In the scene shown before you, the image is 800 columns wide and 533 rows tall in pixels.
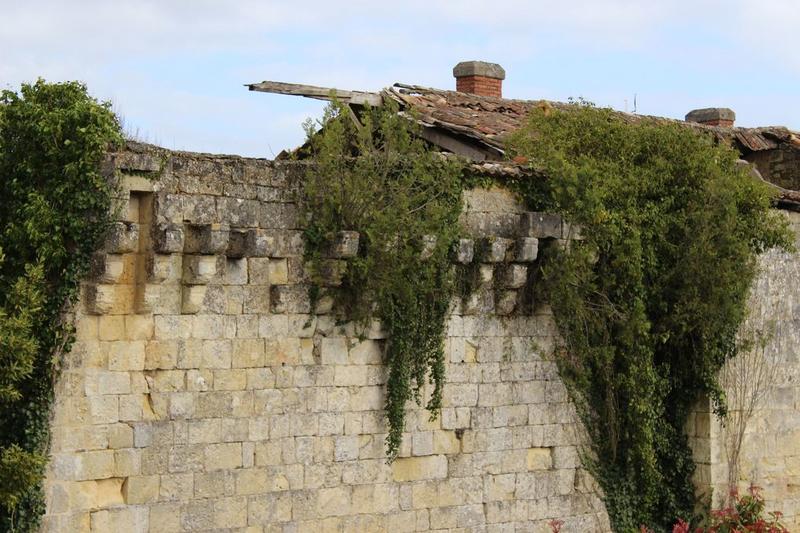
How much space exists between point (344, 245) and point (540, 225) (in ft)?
7.14

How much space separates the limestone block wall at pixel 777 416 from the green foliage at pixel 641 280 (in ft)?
1.37

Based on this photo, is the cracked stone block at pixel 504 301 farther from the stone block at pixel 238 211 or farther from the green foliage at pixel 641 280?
the stone block at pixel 238 211

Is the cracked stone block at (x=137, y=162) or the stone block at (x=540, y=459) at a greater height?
the cracked stone block at (x=137, y=162)

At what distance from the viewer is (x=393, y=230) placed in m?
11.1

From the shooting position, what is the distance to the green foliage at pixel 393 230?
1095cm

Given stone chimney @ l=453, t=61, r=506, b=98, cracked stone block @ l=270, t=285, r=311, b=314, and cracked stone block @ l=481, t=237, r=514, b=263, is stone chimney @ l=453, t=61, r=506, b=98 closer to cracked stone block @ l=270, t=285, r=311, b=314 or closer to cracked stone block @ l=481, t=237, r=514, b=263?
cracked stone block @ l=481, t=237, r=514, b=263

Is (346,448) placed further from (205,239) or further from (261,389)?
(205,239)

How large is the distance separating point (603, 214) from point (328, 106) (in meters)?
2.94

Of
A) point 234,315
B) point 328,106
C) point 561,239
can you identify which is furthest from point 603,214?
point 234,315

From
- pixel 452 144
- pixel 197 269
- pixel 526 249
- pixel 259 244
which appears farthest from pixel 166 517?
pixel 452 144

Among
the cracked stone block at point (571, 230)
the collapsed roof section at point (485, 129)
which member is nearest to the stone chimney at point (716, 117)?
the collapsed roof section at point (485, 129)

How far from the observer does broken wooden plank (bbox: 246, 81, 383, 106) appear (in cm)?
1494

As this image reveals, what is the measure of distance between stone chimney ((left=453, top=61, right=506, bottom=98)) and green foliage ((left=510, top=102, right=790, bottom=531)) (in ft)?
16.3

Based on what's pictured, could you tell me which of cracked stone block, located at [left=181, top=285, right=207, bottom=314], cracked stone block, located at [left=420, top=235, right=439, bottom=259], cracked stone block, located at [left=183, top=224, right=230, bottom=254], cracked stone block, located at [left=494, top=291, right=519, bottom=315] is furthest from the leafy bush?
cracked stone block, located at [left=183, top=224, right=230, bottom=254]
